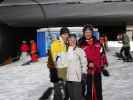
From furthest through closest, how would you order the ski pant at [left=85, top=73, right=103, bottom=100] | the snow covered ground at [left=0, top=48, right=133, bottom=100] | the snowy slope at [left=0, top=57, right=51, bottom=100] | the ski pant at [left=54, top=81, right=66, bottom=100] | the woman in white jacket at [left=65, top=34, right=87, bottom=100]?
the snowy slope at [left=0, top=57, right=51, bottom=100] → the snow covered ground at [left=0, top=48, right=133, bottom=100] → the ski pant at [left=54, top=81, right=66, bottom=100] → the ski pant at [left=85, top=73, right=103, bottom=100] → the woman in white jacket at [left=65, top=34, right=87, bottom=100]

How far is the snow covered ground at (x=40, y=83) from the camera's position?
1011cm

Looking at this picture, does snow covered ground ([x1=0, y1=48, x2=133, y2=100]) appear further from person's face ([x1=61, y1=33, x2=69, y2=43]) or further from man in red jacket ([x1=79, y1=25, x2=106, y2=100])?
person's face ([x1=61, y1=33, x2=69, y2=43])

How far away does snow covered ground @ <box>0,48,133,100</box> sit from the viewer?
33.2ft

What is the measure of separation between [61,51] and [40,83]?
5.51m

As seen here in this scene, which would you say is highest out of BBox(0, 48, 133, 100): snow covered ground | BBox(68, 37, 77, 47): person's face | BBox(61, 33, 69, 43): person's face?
BBox(61, 33, 69, 43): person's face

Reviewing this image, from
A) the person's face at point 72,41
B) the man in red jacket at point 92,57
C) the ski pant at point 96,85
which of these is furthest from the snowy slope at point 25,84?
the person's face at point 72,41

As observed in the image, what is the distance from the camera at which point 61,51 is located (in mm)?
7043

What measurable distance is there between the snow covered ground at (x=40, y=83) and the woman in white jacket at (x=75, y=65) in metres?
2.99

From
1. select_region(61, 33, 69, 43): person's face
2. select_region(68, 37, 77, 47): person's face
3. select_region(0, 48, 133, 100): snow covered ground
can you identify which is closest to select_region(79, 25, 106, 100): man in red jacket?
select_region(61, 33, 69, 43): person's face

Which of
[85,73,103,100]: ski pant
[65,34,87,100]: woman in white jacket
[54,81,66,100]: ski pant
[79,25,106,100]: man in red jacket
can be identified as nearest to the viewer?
[65,34,87,100]: woman in white jacket

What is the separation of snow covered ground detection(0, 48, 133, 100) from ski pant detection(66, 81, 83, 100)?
2888 mm

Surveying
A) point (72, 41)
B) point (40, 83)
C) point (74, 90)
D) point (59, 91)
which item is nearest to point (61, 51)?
point (72, 41)

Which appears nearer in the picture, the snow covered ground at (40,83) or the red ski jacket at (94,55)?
the red ski jacket at (94,55)

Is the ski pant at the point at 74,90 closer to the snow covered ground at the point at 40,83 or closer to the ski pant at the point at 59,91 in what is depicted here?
the ski pant at the point at 59,91
